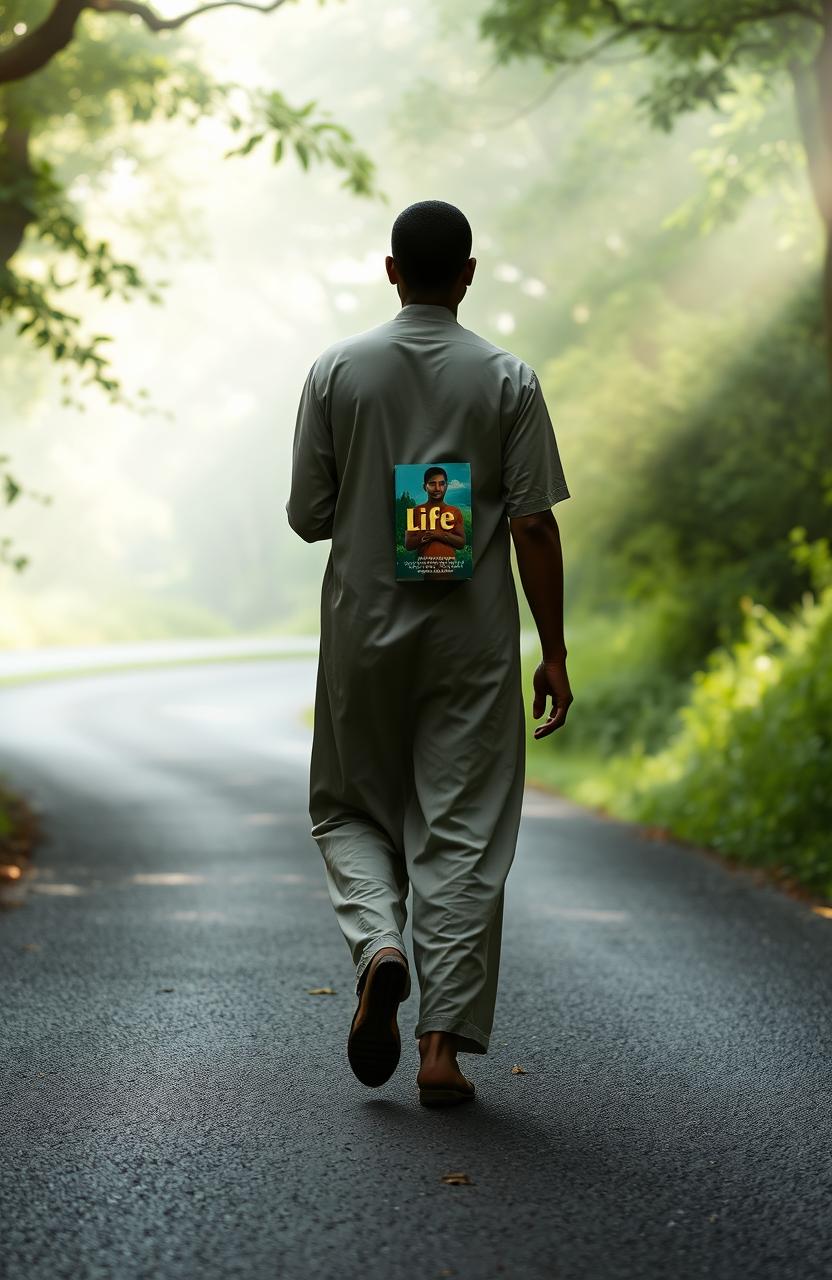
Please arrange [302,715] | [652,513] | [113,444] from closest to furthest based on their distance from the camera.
A: [652,513], [302,715], [113,444]

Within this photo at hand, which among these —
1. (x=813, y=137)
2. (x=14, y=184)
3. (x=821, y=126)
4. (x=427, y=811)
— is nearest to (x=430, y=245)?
(x=427, y=811)

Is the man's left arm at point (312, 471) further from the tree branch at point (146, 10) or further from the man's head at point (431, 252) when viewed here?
the tree branch at point (146, 10)

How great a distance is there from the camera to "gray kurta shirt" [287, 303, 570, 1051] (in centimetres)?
416

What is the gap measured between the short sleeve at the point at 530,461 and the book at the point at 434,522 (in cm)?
14

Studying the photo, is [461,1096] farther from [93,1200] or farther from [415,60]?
[415,60]

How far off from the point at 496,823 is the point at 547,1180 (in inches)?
38.7

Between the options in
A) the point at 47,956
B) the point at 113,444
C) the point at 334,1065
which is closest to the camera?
the point at 334,1065

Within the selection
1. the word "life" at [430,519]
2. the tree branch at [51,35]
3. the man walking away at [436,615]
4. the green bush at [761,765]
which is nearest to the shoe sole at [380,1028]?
the man walking away at [436,615]

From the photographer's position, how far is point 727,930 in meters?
7.31

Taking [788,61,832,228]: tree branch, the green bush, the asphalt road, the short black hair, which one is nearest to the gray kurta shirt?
the short black hair

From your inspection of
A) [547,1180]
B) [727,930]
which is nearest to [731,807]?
[727,930]

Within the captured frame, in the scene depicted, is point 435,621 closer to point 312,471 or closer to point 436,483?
point 436,483

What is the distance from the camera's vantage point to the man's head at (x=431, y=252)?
4.29m

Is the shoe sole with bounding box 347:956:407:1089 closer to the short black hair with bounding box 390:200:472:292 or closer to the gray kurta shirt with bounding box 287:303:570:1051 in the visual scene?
the gray kurta shirt with bounding box 287:303:570:1051
